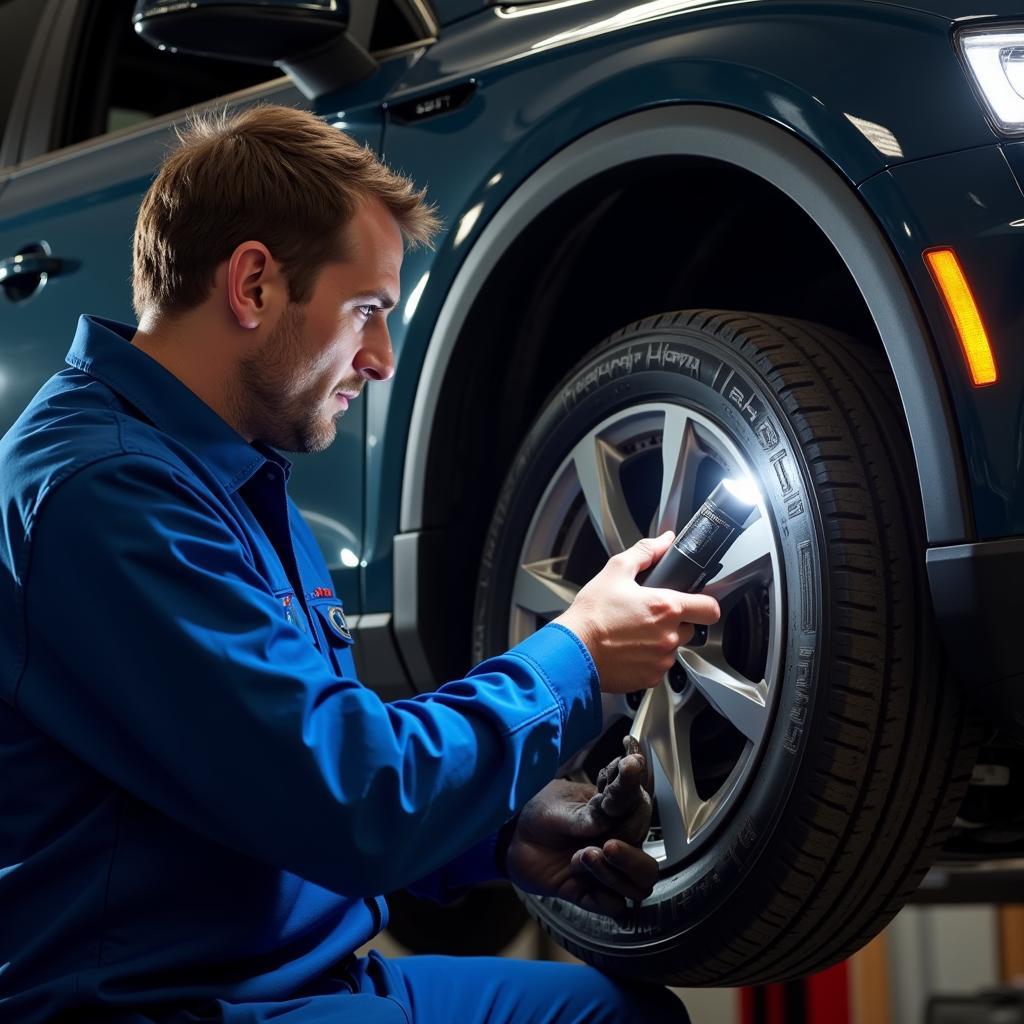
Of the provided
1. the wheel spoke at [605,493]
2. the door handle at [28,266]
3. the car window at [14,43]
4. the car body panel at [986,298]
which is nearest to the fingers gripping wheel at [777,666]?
the wheel spoke at [605,493]

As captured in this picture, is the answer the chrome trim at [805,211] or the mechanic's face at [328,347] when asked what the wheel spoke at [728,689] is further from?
the mechanic's face at [328,347]

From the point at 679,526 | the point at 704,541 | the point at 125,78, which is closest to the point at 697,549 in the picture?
the point at 704,541

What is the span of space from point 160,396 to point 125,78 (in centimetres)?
165

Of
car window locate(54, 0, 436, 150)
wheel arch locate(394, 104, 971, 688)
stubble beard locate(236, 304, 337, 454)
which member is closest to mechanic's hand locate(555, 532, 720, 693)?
stubble beard locate(236, 304, 337, 454)

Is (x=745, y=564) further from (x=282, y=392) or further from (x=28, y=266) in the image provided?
(x=28, y=266)

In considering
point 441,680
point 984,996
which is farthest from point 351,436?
point 984,996

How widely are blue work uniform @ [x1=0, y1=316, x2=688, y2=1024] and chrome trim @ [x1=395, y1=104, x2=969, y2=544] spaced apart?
357 mm

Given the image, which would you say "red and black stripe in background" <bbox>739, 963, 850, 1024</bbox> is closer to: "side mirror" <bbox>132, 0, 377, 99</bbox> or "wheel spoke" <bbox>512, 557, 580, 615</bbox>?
"wheel spoke" <bbox>512, 557, 580, 615</bbox>

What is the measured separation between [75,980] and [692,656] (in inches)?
26.1

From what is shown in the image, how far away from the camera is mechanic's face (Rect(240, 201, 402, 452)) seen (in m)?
1.28

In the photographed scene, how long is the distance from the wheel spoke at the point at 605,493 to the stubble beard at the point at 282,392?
12.9 inches

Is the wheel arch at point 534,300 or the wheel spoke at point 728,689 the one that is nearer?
the wheel spoke at point 728,689

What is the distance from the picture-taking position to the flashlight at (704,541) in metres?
1.33

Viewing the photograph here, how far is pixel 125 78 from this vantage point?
8.71ft
